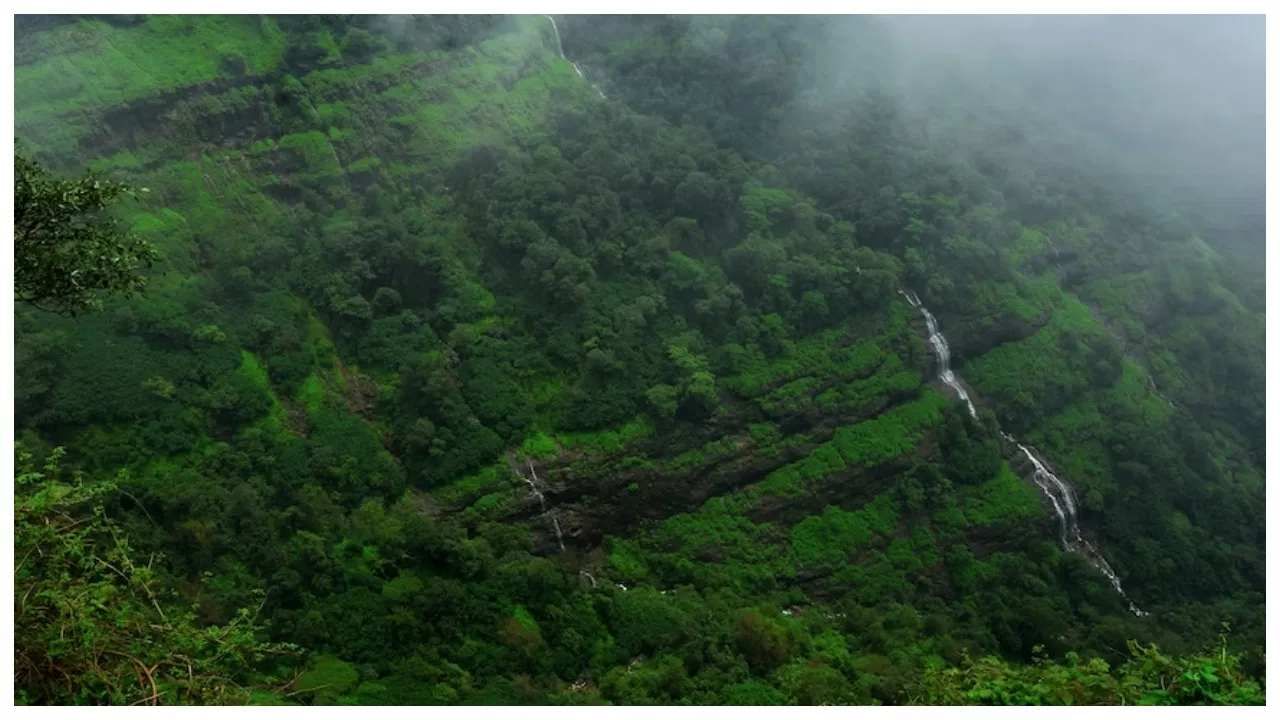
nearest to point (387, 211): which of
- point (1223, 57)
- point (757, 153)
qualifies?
point (757, 153)

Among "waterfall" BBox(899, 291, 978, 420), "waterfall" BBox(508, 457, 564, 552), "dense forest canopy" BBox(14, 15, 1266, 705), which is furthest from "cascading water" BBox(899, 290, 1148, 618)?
"waterfall" BBox(508, 457, 564, 552)

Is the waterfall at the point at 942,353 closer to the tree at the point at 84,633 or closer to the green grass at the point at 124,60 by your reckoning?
the green grass at the point at 124,60

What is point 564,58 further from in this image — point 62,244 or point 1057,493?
point 62,244

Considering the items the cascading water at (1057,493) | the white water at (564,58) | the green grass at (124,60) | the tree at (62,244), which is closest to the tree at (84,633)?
the tree at (62,244)

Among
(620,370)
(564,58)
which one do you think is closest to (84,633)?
(620,370)

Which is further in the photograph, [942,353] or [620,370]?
[942,353]

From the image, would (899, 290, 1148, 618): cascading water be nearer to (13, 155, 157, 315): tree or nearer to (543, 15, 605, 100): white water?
(543, 15, 605, 100): white water
